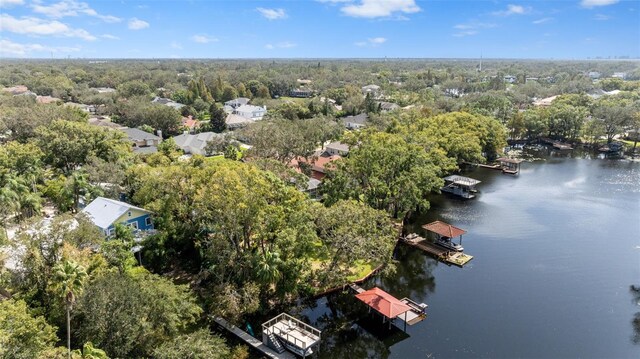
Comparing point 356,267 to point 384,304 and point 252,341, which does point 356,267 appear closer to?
point 384,304

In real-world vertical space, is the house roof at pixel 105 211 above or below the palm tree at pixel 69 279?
below

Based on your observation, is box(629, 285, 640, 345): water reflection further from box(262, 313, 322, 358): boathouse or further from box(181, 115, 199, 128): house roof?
box(181, 115, 199, 128): house roof

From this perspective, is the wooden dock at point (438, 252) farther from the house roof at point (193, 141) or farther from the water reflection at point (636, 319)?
the house roof at point (193, 141)

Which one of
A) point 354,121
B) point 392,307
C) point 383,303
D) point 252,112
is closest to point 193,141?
point 252,112

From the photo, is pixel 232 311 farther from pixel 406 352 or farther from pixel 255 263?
pixel 406 352

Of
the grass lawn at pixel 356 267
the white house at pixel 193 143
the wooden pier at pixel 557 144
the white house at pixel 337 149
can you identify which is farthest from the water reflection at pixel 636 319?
the white house at pixel 193 143

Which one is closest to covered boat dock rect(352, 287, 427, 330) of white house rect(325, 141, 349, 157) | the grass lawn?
the grass lawn
